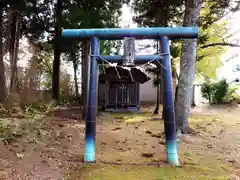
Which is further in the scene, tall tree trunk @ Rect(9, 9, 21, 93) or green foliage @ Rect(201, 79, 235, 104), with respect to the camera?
green foliage @ Rect(201, 79, 235, 104)

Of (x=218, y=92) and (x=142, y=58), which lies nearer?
(x=142, y=58)

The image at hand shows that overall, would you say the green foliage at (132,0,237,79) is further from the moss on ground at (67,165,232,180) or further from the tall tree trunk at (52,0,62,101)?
the moss on ground at (67,165,232,180)

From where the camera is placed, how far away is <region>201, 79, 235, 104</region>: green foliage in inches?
639

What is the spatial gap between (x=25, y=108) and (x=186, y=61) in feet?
13.6

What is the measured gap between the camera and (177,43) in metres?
11.8

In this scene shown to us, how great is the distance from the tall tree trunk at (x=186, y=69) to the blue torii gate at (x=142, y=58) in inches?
86.9

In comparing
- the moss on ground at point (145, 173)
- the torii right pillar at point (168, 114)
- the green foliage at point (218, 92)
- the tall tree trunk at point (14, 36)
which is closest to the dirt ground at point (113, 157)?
the moss on ground at point (145, 173)

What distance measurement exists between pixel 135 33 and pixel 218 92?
42.0ft

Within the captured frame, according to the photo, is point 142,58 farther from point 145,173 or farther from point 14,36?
point 14,36

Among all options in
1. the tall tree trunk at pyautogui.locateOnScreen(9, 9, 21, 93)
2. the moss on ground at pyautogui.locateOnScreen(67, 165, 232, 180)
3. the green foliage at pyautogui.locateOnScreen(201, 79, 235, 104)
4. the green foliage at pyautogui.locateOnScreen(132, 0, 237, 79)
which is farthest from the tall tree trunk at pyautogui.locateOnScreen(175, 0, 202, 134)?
the green foliage at pyautogui.locateOnScreen(201, 79, 235, 104)

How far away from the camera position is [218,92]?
16.4m

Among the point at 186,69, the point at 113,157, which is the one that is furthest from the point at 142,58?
the point at 186,69

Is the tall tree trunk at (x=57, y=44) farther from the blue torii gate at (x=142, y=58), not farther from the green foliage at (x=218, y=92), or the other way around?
the green foliage at (x=218, y=92)

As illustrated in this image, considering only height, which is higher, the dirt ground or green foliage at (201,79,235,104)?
green foliage at (201,79,235,104)
